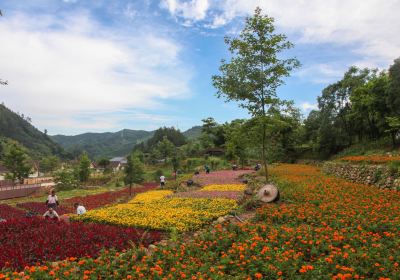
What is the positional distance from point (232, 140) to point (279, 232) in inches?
370

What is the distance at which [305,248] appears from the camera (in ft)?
25.2

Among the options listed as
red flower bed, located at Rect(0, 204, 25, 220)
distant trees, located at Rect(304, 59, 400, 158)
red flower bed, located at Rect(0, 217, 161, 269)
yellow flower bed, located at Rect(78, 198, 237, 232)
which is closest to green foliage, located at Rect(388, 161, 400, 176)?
yellow flower bed, located at Rect(78, 198, 237, 232)

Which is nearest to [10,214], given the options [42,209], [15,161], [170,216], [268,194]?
[42,209]

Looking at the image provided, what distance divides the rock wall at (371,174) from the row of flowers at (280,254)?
16.4 feet

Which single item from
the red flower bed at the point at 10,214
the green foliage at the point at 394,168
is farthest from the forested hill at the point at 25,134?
the green foliage at the point at 394,168

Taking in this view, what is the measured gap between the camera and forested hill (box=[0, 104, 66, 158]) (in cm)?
14038

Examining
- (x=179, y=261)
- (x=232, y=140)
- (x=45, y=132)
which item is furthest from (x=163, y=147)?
(x=45, y=132)

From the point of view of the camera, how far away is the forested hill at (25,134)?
140 metres

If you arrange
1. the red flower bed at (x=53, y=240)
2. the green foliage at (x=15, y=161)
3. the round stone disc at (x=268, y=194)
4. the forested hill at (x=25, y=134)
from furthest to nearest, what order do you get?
the forested hill at (x=25, y=134), the green foliage at (x=15, y=161), the round stone disc at (x=268, y=194), the red flower bed at (x=53, y=240)

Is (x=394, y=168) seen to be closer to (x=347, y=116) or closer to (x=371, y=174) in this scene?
(x=371, y=174)

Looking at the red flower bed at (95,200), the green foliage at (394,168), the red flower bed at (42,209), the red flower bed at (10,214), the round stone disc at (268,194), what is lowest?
the red flower bed at (95,200)

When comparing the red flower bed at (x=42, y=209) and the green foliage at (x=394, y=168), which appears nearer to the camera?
the green foliage at (x=394, y=168)

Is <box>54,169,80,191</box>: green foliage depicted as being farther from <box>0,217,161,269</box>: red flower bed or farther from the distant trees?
the distant trees

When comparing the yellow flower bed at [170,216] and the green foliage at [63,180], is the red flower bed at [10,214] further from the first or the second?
the green foliage at [63,180]
